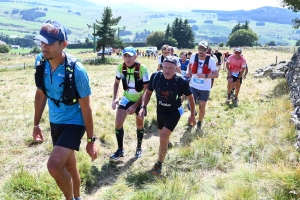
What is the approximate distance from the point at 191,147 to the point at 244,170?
167 cm

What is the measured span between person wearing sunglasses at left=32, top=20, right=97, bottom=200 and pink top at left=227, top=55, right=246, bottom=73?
8488 mm

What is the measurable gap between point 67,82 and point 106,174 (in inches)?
108

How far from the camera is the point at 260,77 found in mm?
17953

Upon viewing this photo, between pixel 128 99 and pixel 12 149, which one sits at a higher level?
pixel 128 99

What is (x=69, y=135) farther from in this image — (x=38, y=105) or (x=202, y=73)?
(x=202, y=73)

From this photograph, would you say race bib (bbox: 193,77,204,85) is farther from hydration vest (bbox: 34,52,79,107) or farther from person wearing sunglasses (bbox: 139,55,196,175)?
hydration vest (bbox: 34,52,79,107)

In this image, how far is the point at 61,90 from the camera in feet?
11.6

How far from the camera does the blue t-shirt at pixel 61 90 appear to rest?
3471 mm

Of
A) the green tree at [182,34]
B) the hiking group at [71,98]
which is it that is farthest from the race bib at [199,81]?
the green tree at [182,34]

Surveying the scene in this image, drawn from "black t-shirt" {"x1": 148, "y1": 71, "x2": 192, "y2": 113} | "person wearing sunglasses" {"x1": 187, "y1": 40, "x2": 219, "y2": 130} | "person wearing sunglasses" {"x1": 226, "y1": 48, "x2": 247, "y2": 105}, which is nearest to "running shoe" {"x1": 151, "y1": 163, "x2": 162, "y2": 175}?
"black t-shirt" {"x1": 148, "y1": 71, "x2": 192, "y2": 113}

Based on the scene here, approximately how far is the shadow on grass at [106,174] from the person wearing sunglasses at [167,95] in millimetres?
701

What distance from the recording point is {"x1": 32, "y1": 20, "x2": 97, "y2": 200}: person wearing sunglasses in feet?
10.8

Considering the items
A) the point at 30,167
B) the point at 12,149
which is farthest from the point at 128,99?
the point at 12,149

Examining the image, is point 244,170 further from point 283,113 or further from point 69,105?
point 283,113
